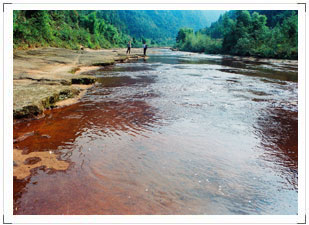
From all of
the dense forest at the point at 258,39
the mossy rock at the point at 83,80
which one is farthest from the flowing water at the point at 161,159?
the dense forest at the point at 258,39

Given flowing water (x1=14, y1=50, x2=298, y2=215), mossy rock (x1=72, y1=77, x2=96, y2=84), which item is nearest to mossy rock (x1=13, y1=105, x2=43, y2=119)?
flowing water (x1=14, y1=50, x2=298, y2=215)

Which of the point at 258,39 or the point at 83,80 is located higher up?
the point at 258,39

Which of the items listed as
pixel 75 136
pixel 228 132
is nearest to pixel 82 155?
pixel 75 136

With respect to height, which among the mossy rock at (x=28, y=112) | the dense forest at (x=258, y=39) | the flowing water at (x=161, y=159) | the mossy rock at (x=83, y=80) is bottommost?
the flowing water at (x=161, y=159)

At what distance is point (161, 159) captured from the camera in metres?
2.69

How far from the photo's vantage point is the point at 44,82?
20.1ft

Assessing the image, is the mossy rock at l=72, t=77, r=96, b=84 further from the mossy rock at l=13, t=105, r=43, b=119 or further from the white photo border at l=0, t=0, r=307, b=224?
the white photo border at l=0, t=0, r=307, b=224

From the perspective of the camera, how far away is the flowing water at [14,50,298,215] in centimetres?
197

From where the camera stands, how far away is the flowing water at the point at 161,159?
77.4 inches
